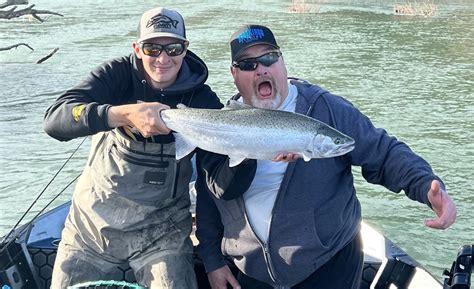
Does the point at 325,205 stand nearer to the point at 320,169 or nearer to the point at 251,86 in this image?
the point at 320,169

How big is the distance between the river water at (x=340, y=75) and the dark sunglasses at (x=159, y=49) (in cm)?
465

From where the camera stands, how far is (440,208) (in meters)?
2.95

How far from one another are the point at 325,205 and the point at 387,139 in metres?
0.51

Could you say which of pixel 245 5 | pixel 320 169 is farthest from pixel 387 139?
pixel 245 5

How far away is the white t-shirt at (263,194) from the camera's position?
11.3ft

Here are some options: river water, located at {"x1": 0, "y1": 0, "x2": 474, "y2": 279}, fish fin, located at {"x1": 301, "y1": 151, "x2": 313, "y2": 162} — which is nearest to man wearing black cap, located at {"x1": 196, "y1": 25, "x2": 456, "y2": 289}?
fish fin, located at {"x1": 301, "y1": 151, "x2": 313, "y2": 162}

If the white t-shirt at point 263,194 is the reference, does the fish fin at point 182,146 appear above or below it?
above

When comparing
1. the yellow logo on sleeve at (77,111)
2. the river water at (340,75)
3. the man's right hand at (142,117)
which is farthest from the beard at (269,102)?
the river water at (340,75)

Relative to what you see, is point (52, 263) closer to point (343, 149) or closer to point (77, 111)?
point (77, 111)

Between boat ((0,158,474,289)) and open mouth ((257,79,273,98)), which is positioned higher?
open mouth ((257,79,273,98))

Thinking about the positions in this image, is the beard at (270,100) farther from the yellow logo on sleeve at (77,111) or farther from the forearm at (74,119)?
the yellow logo on sleeve at (77,111)

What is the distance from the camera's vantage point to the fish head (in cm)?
302

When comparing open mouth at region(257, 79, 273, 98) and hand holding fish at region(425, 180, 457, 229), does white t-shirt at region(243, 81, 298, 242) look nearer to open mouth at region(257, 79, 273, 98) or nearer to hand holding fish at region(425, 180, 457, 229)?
open mouth at region(257, 79, 273, 98)

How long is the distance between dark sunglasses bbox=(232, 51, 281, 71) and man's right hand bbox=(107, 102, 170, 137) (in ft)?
1.92
